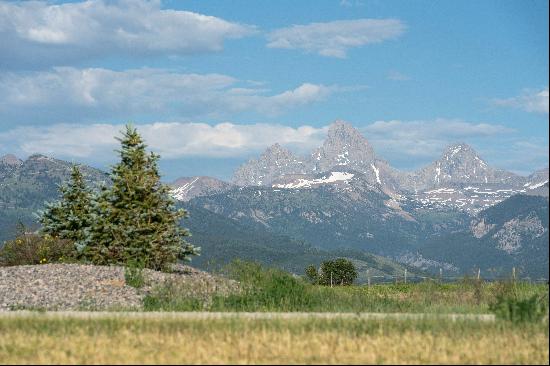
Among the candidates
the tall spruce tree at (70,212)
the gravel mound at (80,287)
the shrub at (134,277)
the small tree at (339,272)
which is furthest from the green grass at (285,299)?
the small tree at (339,272)

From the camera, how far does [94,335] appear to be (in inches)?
733

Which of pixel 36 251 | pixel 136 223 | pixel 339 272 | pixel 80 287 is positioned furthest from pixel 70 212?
pixel 339 272

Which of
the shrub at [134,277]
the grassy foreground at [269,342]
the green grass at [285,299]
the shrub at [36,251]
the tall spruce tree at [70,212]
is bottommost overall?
the grassy foreground at [269,342]

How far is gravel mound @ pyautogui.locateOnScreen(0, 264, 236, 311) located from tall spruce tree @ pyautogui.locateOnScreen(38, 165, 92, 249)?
40.3ft

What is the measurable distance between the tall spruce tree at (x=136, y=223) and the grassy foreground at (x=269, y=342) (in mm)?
20426

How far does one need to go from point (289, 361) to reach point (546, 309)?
27.2 feet

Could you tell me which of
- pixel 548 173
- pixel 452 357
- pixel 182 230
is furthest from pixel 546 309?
pixel 182 230

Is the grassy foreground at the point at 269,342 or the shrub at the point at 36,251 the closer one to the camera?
the grassy foreground at the point at 269,342

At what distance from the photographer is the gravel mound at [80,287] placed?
2942cm

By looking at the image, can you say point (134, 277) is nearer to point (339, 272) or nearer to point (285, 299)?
point (285, 299)

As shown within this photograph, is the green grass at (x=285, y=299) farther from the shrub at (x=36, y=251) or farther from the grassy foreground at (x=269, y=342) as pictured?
the shrub at (x=36, y=251)

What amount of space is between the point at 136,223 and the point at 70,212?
31.1 feet

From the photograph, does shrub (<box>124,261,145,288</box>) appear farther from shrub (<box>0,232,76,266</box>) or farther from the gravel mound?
shrub (<box>0,232,76,266</box>)

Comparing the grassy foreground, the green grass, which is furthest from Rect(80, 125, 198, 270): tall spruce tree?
the grassy foreground
